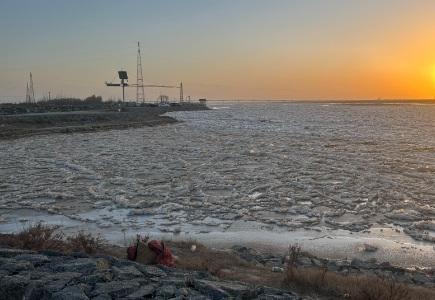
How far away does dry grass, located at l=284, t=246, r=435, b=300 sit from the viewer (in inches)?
228

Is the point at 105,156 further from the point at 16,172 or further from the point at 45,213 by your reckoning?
the point at 45,213

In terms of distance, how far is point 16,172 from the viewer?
17.8 m

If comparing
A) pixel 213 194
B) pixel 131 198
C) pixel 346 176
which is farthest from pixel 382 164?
pixel 131 198

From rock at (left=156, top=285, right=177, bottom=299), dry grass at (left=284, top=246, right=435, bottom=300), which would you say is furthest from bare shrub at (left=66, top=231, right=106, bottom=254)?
dry grass at (left=284, top=246, right=435, bottom=300)

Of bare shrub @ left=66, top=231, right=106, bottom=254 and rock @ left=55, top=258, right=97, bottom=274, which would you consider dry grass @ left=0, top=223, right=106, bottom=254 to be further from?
rock @ left=55, top=258, right=97, bottom=274

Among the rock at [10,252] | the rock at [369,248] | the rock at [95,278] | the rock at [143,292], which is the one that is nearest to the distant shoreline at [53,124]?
the rock at [10,252]

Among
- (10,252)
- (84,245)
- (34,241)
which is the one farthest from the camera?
(84,245)

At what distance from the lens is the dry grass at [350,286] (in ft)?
19.0

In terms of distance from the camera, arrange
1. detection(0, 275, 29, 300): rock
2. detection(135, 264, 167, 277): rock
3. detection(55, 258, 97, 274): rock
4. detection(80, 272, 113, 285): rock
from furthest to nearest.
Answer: detection(135, 264, 167, 277): rock
detection(55, 258, 97, 274): rock
detection(80, 272, 113, 285): rock
detection(0, 275, 29, 300): rock

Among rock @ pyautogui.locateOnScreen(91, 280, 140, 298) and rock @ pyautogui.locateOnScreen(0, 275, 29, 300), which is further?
rock @ pyautogui.locateOnScreen(0, 275, 29, 300)

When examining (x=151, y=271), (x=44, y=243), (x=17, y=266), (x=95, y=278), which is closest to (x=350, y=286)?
(x=151, y=271)

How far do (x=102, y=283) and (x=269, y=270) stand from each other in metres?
3.22

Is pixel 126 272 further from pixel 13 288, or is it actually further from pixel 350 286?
pixel 350 286

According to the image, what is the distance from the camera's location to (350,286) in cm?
630
